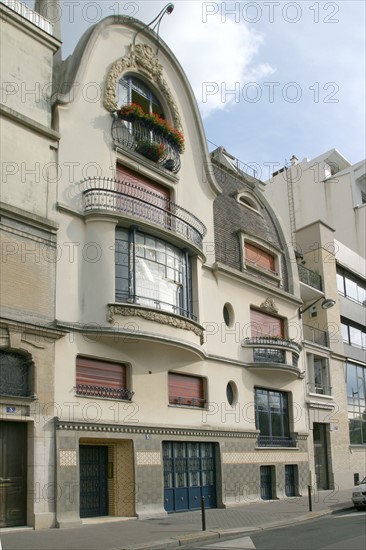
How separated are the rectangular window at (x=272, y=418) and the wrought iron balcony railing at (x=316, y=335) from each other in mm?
4636

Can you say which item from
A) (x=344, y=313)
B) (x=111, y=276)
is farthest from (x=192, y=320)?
(x=344, y=313)

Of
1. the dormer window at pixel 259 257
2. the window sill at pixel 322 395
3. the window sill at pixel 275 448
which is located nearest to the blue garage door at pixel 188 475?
the window sill at pixel 275 448

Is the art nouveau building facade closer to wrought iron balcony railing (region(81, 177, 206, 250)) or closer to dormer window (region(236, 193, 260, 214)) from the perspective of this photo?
wrought iron balcony railing (region(81, 177, 206, 250))

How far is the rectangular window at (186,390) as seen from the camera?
21109 millimetres

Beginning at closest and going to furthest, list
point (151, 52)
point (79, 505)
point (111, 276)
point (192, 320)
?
point (79, 505), point (111, 276), point (192, 320), point (151, 52)

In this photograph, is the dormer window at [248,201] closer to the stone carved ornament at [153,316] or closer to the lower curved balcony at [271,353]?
the lower curved balcony at [271,353]

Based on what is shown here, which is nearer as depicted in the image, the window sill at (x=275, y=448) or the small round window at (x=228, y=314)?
the window sill at (x=275, y=448)

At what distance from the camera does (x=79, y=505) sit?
17.2 m

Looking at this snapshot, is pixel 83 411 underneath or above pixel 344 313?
underneath

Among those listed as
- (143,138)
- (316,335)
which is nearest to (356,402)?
(316,335)

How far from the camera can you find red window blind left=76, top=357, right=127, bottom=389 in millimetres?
18125

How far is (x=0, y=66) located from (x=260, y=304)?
13925mm

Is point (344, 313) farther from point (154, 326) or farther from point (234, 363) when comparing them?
point (154, 326)

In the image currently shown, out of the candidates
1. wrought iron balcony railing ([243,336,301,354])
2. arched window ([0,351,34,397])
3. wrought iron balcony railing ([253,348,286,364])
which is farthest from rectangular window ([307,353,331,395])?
arched window ([0,351,34,397])
